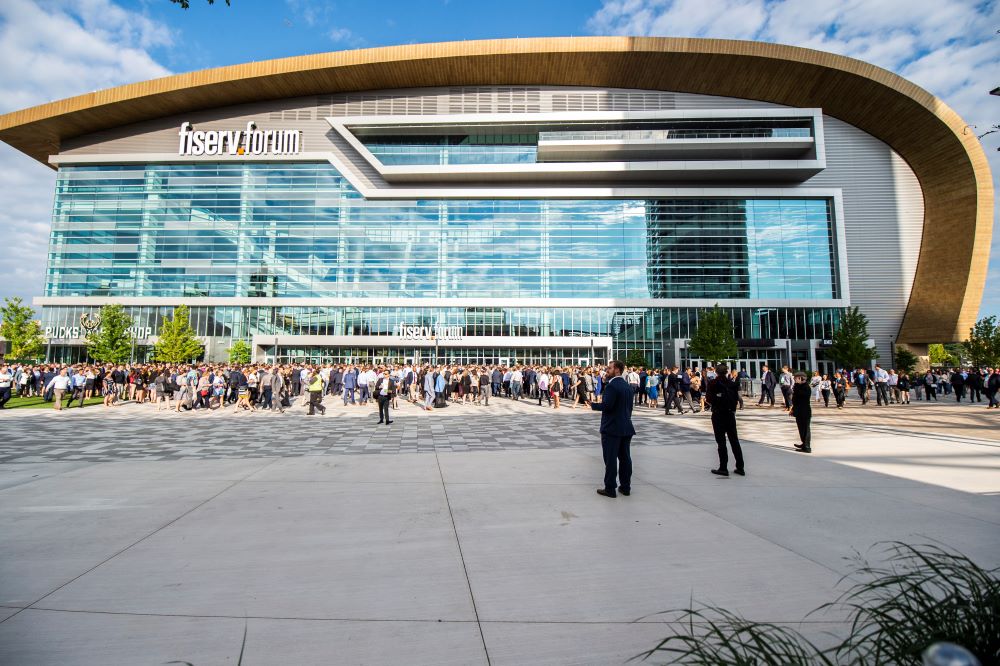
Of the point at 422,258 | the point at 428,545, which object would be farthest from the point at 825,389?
the point at 422,258

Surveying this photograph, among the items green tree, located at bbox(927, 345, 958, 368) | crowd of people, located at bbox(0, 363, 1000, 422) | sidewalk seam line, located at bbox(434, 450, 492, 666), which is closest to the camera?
sidewalk seam line, located at bbox(434, 450, 492, 666)

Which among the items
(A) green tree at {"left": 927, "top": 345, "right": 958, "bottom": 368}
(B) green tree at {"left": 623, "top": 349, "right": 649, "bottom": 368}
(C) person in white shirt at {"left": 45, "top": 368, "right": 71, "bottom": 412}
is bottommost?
(C) person in white shirt at {"left": 45, "top": 368, "right": 71, "bottom": 412}

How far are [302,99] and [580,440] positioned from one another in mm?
60253

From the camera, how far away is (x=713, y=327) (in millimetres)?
41562

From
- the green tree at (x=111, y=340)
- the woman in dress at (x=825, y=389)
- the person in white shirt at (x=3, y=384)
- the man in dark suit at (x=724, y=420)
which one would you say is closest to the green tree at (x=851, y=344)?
the woman in dress at (x=825, y=389)

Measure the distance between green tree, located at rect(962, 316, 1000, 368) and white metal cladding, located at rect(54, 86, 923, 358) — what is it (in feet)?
20.0

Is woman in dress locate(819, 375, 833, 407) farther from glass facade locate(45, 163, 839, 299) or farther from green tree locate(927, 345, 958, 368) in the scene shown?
green tree locate(927, 345, 958, 368)

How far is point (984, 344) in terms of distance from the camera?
144 ft

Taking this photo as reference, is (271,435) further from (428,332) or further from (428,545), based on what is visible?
(428,332)

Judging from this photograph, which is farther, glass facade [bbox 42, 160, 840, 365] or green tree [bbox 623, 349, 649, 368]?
glass facade [bbox 42, 160, 840, 365]

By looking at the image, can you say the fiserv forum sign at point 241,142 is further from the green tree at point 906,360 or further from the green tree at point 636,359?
the green tree at point 906,360

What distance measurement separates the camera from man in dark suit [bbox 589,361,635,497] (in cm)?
661

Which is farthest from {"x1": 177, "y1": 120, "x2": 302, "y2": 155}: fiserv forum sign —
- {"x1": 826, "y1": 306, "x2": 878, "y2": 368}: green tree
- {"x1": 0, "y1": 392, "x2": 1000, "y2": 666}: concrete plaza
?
{"x1": 826, "y1": 306, "x2": 878, "y2": 368}: green tree

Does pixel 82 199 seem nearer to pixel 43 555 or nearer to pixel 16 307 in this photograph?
pixel 16 307
